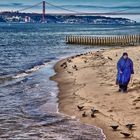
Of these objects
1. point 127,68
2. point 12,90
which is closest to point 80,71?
point 12,90

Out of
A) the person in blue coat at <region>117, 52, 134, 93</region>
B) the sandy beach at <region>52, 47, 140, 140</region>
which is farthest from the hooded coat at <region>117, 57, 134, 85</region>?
the sandy beach at <region>52, 47, 140, 140</region>

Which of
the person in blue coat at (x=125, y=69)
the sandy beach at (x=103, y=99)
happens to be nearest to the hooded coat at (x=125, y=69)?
the person in blue coat at (x=125, y=69)

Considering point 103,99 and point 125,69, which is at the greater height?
point 125,69

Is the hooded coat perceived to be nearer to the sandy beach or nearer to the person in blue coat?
the person in blue coat

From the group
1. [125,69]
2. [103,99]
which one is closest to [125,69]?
[125,69]

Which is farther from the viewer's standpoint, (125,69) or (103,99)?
(125,69)

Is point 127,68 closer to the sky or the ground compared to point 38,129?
closer to the sky

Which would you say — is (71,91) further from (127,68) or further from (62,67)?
(62,67)

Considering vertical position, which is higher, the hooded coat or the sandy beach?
the hooded coat

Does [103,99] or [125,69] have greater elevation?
[125,69]

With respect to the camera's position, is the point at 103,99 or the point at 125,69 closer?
the point at 103,99

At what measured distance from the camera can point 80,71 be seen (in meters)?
30.1

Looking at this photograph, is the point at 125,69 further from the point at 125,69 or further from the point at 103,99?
the point at 103,99

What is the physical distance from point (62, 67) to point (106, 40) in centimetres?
3793
